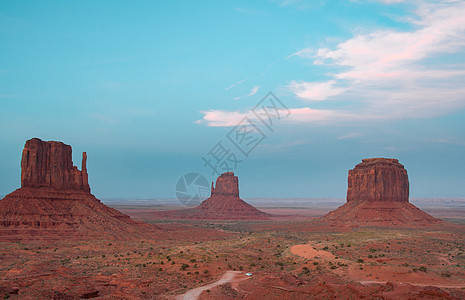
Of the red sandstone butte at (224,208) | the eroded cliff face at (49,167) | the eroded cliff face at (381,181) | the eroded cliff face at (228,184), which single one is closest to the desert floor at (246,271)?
the eroded cliff face at (49,167)

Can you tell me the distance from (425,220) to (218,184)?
9919cm

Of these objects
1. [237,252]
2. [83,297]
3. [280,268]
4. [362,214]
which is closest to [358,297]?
[280,268]

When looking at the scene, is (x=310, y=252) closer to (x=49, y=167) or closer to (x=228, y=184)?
(x=49, y=167)

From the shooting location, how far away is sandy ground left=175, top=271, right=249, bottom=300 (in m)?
30.5

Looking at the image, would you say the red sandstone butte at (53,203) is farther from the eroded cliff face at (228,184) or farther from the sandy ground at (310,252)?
the eroded cliff face at (228,184)

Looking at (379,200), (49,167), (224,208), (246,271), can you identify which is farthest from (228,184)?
(246,271)

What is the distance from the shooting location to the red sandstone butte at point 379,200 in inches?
3920

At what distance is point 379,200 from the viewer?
106125 millimetres

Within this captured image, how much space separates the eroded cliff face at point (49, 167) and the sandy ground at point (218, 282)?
165 feet

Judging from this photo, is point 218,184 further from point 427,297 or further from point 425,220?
point 427,297

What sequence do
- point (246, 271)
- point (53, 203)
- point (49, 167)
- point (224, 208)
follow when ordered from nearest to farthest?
point (246, 271), point (53, 203), point (49, 167), point (224, 208)

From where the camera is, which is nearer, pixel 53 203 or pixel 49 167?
pixel 53 203

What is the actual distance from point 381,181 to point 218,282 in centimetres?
8020

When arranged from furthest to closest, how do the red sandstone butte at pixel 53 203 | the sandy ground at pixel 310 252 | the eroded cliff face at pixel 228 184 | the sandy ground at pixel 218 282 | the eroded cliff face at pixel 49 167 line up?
the eroded cliff face at pixel 228 184 < the eroded cliff face at pixel 49 167 < the red sandstone butte at pixel 53 203 < the sandy ground at pixel 310 252 < the sandy ground at pixel 218 282
